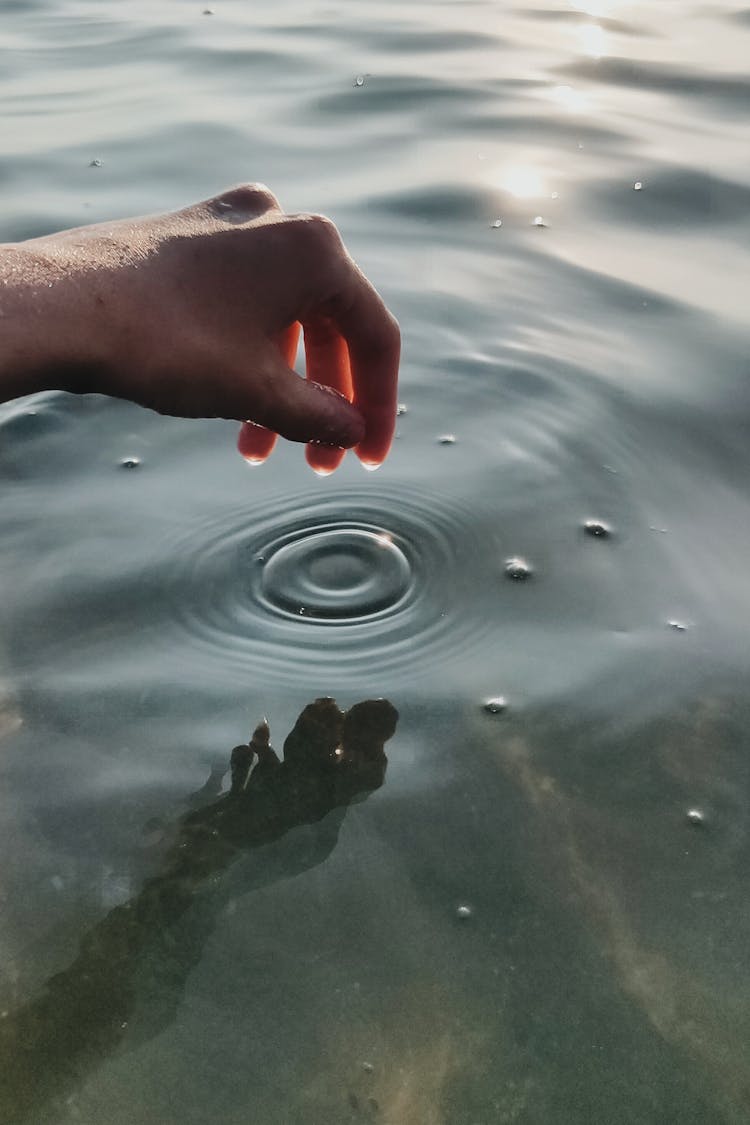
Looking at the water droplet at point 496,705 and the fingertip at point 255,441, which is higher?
the fingertip at point 255,441

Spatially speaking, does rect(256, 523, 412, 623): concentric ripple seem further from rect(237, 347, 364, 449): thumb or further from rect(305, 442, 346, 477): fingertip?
rect(237, 347, 364, 449): thumb

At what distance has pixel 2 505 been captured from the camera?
99.0 inches

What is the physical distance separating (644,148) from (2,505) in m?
2.95

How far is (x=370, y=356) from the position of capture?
6.81 ft

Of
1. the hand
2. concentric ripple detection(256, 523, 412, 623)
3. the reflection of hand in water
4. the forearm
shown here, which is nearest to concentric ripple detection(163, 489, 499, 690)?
concentric ripple detection(256, 523, 412, 623)

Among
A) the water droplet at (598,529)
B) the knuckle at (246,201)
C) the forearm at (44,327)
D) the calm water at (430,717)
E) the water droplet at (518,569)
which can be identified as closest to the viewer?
the calm water at (430,717)

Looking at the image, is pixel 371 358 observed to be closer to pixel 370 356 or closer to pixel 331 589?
pixel 370 356

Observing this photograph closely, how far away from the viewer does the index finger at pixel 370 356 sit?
2.00 metres

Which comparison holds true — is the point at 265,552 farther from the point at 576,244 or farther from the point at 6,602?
the point at 576,244

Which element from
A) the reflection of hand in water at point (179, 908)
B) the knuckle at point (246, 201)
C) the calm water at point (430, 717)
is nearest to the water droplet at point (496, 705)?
the calm water at point (430, 717)

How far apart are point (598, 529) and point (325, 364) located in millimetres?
607

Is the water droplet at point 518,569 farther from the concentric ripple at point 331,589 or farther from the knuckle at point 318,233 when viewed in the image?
the knuckle at point 318,233

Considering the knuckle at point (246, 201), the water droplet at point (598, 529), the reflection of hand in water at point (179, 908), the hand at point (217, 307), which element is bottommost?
the reflection of hand in water at point (179, 908)

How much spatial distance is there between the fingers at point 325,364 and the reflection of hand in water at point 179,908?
1.41 feet
